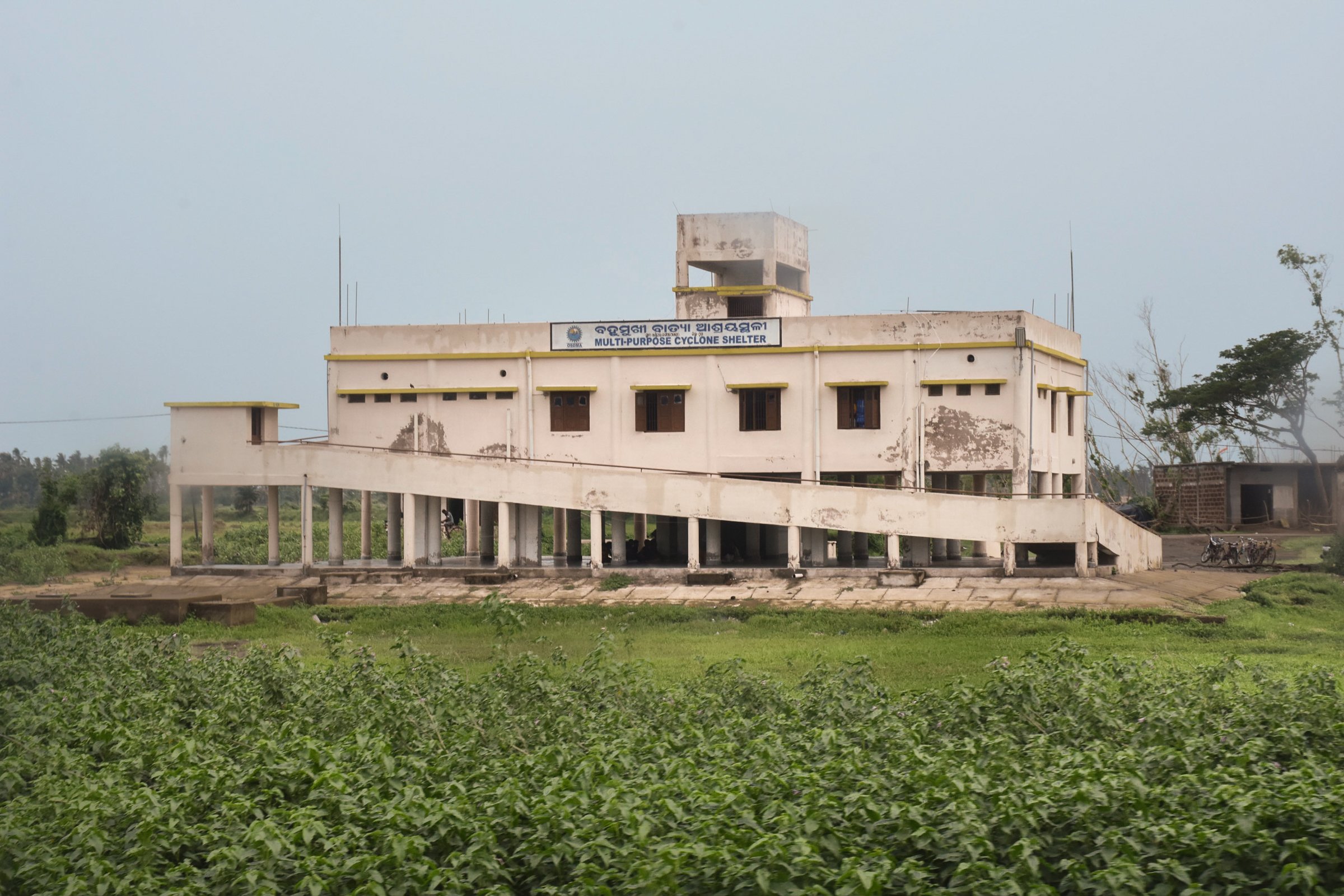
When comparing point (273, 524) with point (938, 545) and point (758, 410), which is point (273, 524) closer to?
point (758, 410)

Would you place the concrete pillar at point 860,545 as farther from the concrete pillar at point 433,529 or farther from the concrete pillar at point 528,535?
the concrete pillar at point 433,529

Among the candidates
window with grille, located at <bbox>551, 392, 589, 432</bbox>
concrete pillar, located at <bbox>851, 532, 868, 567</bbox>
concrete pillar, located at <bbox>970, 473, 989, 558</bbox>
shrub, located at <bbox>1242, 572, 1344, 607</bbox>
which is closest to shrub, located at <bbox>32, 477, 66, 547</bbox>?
window with grille, located at <bbox>551, 392, 589, 432</bbox>

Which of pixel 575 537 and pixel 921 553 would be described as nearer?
pixel 921 553

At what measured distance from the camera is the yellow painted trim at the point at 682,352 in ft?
91.2

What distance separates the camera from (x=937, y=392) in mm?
27812

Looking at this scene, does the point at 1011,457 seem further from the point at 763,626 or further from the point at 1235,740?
the point at 1235,740

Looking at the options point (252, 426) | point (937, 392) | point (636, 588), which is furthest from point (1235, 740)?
point (252, 426)

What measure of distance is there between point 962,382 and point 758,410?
4454 mm

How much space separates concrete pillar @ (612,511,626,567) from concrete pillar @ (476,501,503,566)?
13.2ft

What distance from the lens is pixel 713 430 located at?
28625 mm

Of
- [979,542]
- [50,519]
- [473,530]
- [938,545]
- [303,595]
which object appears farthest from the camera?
[50,519]

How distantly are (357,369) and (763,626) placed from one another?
547 inches

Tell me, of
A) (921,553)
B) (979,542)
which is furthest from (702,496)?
(979,542)

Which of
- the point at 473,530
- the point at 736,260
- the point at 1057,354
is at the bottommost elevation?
the point at 473,530
